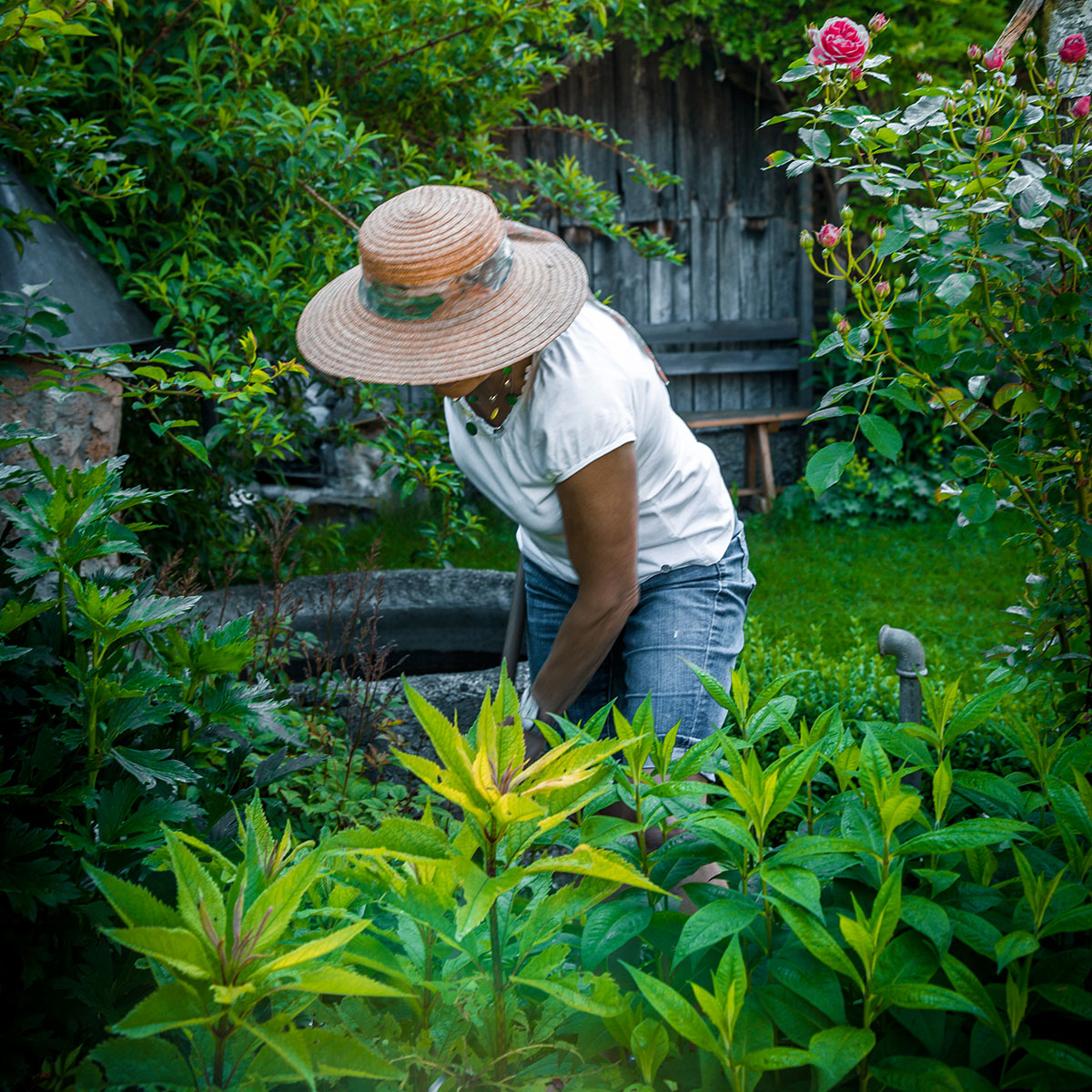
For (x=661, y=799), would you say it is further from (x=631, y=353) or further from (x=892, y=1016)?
(x=631, y=353)

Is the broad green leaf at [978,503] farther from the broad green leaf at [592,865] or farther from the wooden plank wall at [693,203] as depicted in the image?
the wooden plank wall at [693,203]

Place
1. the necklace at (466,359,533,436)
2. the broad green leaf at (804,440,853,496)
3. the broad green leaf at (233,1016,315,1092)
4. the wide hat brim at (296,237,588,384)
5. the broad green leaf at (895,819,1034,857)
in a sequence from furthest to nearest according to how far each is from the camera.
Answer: the necklace at (466,359,533,436), the wide hat brim at (296,237,588,384), the broad green leaf at (804,440,853,496), the broad green leaf at (895,819,1034,857), the broad green leaf at (233,1016,315,1092)

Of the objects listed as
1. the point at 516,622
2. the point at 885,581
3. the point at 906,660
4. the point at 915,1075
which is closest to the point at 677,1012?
the point at 915,1075

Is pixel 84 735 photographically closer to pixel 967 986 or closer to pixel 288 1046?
pixel 288 1046

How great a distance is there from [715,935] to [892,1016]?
0.51ft

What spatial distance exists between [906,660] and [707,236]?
20.0 feet

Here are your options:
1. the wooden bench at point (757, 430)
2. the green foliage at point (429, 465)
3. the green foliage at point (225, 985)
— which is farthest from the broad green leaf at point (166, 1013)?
the wooden bench at point (757, 430)

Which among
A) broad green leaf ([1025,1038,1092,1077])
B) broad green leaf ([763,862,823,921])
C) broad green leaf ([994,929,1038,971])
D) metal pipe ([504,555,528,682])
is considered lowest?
metal pipe ([504,555,528,682])

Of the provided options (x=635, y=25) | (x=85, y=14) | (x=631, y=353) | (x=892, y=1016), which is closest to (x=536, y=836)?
(x=892, y=1016)

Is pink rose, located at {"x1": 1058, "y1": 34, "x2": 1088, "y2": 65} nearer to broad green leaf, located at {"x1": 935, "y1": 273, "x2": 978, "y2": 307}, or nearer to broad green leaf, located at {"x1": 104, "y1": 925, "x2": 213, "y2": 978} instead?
broad green leaf, located at {"x1": 935, "y1": 273, "x2": 978, "y2": 307}

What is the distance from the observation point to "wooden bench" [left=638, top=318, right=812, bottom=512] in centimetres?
743

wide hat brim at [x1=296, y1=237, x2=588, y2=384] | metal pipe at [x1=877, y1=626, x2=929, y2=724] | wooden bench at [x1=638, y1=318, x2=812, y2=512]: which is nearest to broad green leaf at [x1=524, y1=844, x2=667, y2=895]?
wide hat brim at [x1=296, y1=237, x2=588, y2=384]

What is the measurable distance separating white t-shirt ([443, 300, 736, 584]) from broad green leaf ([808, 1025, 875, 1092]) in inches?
50.5

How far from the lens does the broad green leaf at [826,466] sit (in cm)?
147
